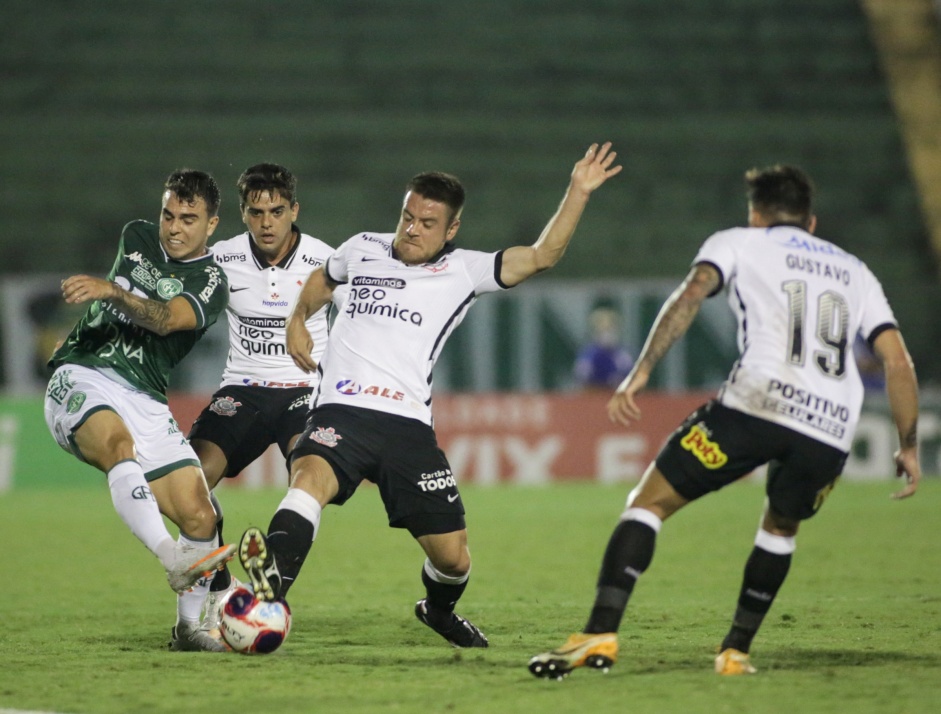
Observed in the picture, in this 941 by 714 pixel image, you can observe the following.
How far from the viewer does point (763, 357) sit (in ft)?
17.5

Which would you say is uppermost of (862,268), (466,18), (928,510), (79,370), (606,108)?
(466,18)

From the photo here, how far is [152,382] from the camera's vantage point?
Answer: 661cm

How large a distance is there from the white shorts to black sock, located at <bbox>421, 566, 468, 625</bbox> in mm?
1207

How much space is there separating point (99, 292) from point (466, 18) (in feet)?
68.7

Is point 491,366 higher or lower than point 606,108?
lower

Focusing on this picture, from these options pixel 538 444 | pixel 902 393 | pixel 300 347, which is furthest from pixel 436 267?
pixel 538 444

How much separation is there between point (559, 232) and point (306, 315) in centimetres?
122

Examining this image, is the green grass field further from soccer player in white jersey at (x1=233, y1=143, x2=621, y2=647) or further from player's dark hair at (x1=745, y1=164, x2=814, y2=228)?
player's dark hair at (x1=745, y1=164, x2=814, y2=228)

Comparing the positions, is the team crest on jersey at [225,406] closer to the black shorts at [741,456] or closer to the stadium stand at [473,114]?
the black shorts at [741,456]

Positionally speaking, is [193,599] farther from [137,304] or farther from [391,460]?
[137,304]

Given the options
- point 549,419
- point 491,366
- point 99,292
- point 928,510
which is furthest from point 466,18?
point 99,292

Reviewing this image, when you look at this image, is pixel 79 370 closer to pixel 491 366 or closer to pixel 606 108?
pixel 491 366

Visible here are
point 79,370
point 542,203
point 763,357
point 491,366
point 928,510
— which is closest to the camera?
point 763,357

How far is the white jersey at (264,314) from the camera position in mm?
7340
